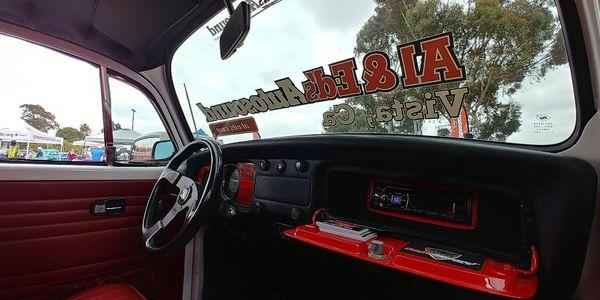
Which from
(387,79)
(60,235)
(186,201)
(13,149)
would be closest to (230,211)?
(186,201)

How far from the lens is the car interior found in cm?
98

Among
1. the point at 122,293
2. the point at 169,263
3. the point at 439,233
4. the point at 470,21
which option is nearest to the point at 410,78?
the point at 470,21

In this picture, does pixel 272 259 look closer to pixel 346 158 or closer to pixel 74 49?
pixel 346 158

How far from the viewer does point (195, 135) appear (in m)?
2.54

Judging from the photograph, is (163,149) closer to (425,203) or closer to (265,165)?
(265,165)

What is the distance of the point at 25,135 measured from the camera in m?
1.78

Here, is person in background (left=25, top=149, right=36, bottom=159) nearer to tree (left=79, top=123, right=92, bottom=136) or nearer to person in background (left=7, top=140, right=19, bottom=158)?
person in background (left=7, top=140, right=19, bottom=158)

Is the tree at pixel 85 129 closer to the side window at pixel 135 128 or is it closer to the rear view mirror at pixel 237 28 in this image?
the side window at pixel 135 128

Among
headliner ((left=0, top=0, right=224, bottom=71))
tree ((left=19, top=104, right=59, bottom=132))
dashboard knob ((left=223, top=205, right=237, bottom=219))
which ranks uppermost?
headliner ((left=0, top=0, right=224, bottom=71))

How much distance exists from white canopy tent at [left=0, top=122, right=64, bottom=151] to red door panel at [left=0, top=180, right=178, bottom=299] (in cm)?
44

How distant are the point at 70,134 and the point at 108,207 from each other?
0.62m

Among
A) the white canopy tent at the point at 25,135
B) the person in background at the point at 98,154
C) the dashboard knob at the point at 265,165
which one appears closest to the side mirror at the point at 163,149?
the person in background at the point at 98,154

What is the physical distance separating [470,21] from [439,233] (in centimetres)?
87

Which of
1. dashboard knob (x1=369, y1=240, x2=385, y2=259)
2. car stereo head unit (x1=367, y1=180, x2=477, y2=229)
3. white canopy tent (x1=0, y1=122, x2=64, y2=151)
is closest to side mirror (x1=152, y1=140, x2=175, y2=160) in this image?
white canopy tent (x1=0, y1=122, x2=64, y2=151)
